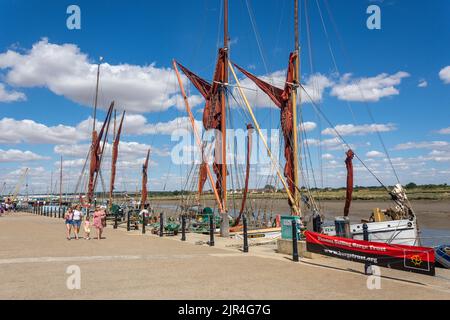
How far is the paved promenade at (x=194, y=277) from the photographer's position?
7.83 m

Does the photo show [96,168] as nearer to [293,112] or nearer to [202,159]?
[202,159]

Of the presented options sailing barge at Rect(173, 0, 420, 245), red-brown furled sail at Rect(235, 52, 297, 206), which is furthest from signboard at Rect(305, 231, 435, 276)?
red-brown furled sail at Rect(235, 52, 297, 206)

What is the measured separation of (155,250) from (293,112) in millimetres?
10801

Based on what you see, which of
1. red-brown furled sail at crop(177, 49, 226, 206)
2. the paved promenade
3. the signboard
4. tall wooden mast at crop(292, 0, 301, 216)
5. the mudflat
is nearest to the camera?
the paved promenade

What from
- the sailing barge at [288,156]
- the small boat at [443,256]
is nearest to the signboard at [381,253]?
the sailing barge at [288,156]

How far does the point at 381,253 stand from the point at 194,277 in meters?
4.81

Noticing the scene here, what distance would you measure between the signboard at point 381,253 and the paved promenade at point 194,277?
38cm

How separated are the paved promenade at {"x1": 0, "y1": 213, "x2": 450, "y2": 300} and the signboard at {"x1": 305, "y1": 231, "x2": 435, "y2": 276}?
14.9 inches

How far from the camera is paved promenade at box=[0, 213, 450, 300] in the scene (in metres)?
7.83

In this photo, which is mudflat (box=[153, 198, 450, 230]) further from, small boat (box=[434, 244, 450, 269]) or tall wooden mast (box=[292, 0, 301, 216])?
small boat (box=[434, 244, 450, 269])

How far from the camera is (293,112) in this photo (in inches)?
818

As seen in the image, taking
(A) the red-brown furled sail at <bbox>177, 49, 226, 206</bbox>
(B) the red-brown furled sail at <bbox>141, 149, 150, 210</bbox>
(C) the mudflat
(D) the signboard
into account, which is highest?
(A) the red-brown furled sail at <bbox>177, 49, 226, 206</bbox>

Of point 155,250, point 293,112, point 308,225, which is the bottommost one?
point 155,250
